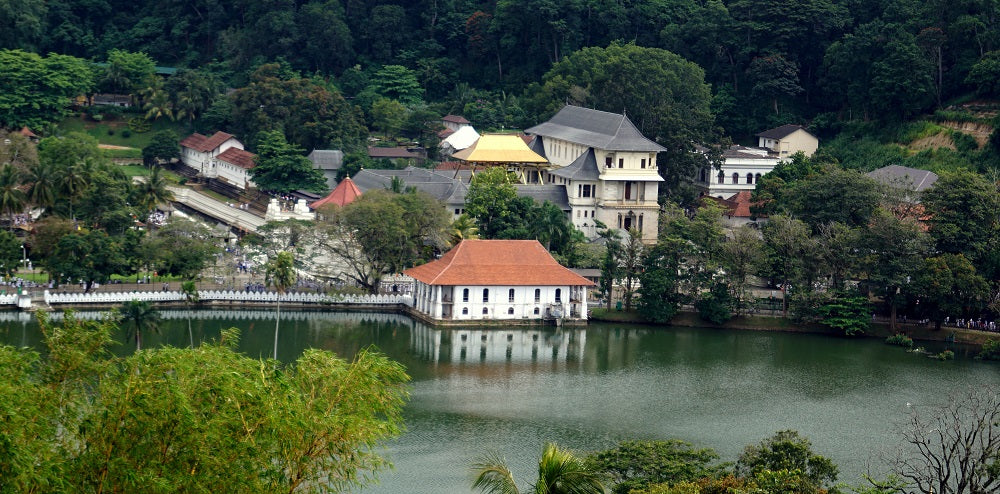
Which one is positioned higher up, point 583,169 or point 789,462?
point 583,169

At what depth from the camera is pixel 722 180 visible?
7444 cm

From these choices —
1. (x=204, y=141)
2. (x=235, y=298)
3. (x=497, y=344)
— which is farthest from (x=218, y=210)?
(x=497, y=344)

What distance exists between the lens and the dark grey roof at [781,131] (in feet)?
250

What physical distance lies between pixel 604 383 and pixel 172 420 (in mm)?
23868

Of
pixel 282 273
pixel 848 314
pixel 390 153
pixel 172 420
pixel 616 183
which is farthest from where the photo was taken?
pixel 390 153

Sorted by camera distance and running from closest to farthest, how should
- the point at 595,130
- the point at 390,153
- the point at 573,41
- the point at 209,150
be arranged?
the point at 595,130 → the point at 209,150 → the point at 390,153 → the point at 573,41

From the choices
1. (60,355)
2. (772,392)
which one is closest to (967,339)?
(772,392)

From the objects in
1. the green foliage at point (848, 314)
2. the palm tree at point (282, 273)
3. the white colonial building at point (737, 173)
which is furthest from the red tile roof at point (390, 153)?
the green foliage at point (848, 314)

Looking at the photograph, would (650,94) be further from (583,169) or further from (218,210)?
(218,210)

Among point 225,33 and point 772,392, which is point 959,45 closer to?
point 772,392

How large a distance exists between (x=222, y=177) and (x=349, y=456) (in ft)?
169

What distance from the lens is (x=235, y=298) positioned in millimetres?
56000

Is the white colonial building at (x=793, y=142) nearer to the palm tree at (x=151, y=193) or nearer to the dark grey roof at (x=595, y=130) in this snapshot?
the dark grey roof at (x=595, y=130)

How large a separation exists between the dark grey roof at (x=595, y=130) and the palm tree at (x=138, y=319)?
26.4 m
